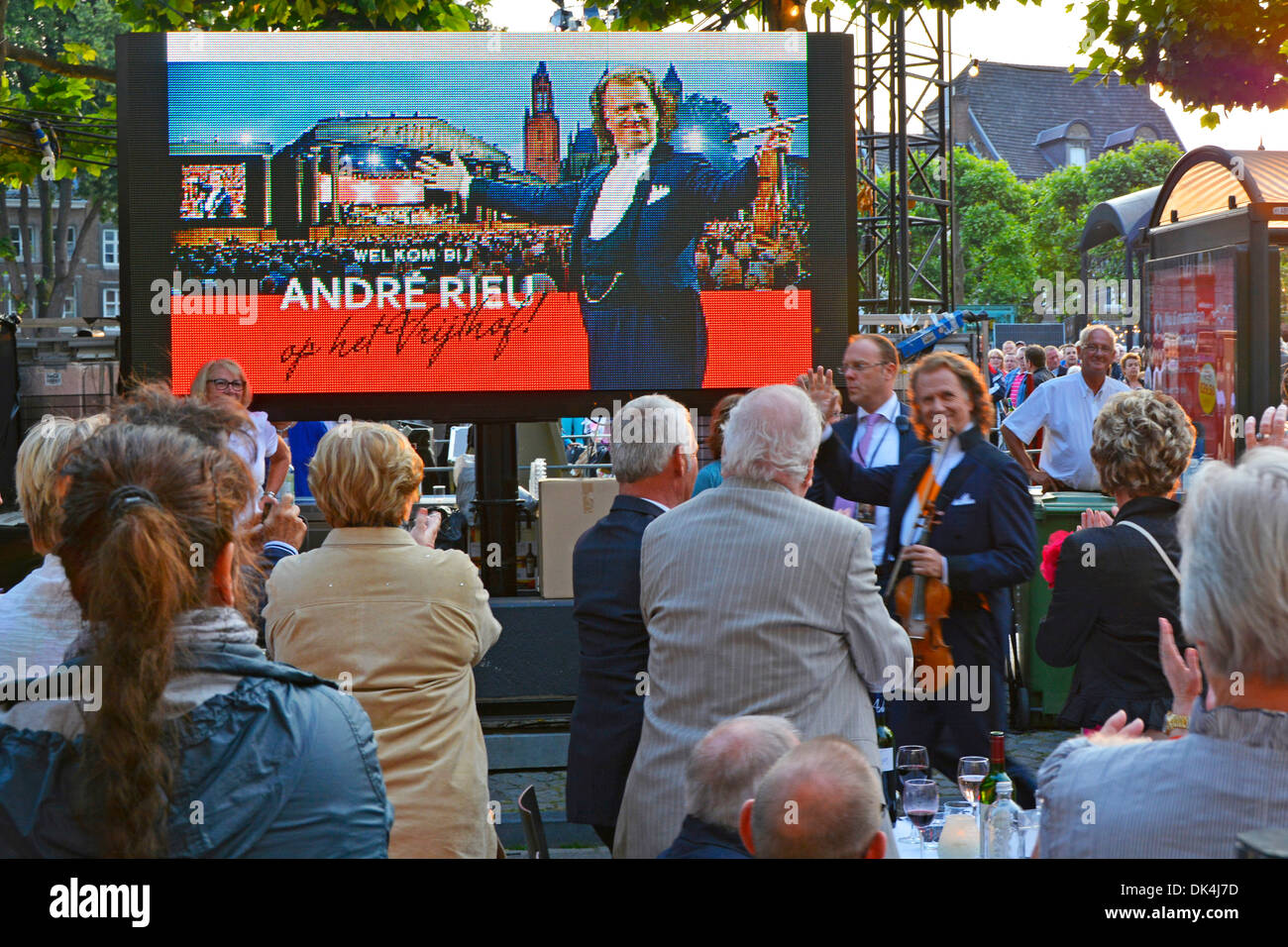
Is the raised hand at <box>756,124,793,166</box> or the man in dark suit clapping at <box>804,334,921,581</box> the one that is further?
the raised hand at <box>756,124,793,166</box>

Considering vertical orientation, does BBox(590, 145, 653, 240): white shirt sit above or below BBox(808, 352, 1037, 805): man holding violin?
above

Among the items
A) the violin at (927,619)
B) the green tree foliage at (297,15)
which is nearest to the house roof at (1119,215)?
the green tree foliage at (297,15)

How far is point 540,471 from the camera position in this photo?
9547mm

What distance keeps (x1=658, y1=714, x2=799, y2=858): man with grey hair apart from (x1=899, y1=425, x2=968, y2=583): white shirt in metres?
2.40

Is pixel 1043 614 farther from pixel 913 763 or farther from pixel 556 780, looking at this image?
pixel 913 763

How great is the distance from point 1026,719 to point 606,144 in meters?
3.74

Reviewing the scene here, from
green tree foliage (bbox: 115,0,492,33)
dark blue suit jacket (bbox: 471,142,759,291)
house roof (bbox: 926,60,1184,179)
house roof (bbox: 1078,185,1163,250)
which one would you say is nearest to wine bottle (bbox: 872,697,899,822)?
dark blue suit jacket (bbox: 471,142,759,291)

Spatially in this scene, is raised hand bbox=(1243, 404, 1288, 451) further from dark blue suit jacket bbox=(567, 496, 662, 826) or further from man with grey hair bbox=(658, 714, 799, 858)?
man with grey hair bbox=(658, 714, 799, 858)

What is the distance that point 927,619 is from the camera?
4344mm

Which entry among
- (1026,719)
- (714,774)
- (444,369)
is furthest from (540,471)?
(714,774)

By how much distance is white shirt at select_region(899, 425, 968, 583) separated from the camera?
4551mm

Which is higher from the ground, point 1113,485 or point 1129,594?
point 1113,485
